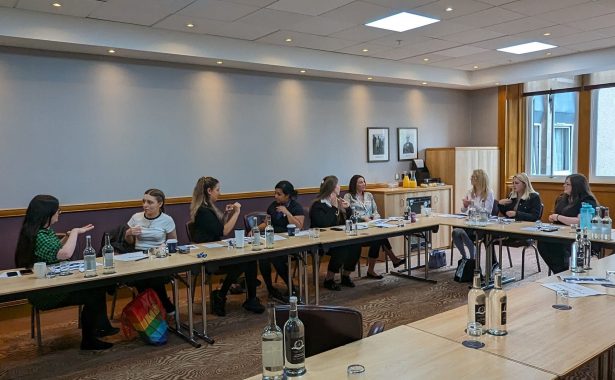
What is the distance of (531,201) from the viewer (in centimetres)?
582

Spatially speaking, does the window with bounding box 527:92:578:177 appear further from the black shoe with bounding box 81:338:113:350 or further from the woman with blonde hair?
the black shoe with bounding box 81:338:113:350

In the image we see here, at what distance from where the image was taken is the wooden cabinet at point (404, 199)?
720 centimetres

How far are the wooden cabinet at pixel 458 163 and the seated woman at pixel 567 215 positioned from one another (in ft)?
9.24

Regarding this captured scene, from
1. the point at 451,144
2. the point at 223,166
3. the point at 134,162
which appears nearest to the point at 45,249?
the point at 134,162

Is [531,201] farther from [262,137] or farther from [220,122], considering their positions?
[220,122]

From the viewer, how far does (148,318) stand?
408 cm

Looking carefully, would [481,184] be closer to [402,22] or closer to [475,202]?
[475,202]

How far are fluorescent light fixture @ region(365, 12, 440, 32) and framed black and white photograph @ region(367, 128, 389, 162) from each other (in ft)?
7.85

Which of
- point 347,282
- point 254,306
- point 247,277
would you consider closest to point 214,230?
point 247,277

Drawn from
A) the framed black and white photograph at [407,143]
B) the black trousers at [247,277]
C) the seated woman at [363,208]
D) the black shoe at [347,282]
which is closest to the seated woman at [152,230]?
the black trousers at [247,277]

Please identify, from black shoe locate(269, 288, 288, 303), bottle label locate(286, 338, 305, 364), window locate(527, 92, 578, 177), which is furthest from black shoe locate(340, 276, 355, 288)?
window locate(527, 92, 578, 177)

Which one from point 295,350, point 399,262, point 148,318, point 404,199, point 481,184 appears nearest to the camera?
point 295,350

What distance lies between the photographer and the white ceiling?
180 inches

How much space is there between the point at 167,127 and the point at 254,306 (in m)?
2.35
